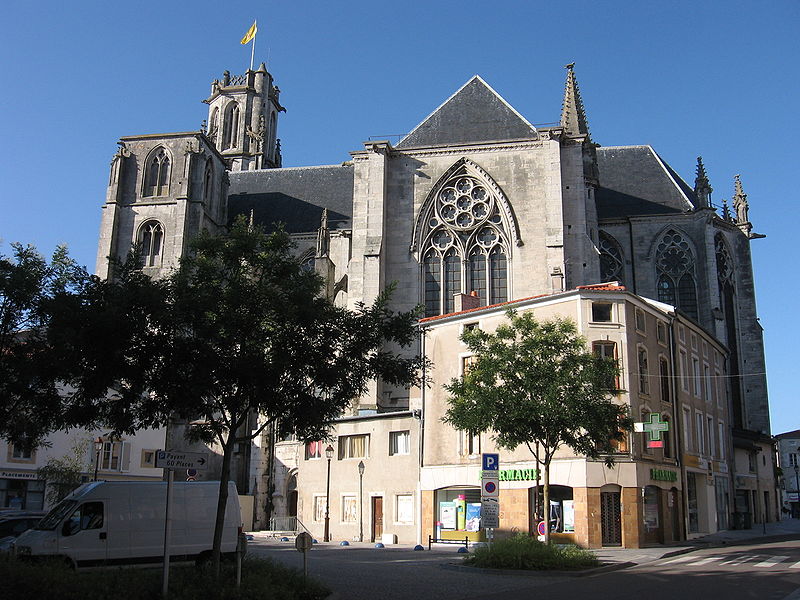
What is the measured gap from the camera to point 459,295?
108ft

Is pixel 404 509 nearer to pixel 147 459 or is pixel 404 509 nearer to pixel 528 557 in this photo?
pixel 528 557

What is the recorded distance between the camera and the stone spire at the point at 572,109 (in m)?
39.7

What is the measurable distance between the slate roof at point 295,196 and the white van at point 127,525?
3118 cm

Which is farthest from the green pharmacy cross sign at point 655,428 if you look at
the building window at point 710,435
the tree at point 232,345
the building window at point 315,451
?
the tree at point 232,345

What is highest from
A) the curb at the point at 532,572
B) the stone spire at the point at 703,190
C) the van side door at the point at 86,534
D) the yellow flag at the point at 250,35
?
the yellow flag at the point at 250,35

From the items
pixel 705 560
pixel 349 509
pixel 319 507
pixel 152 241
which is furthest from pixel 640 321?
pixel 152 241

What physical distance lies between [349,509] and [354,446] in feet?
7.97

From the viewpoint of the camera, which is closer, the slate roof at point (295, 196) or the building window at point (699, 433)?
the building window at point (699, 433)

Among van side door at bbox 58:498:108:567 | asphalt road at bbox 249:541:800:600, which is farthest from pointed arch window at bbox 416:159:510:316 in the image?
van side door at bbox 58:498:108:567

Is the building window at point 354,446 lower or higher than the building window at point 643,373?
lower

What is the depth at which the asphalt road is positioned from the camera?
12.8 metres

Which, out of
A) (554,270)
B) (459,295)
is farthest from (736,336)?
(459,295)

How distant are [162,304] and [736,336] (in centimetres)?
3827

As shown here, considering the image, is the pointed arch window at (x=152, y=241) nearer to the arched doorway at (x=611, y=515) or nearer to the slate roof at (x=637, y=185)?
the slate roof at (x=637, y=185)
